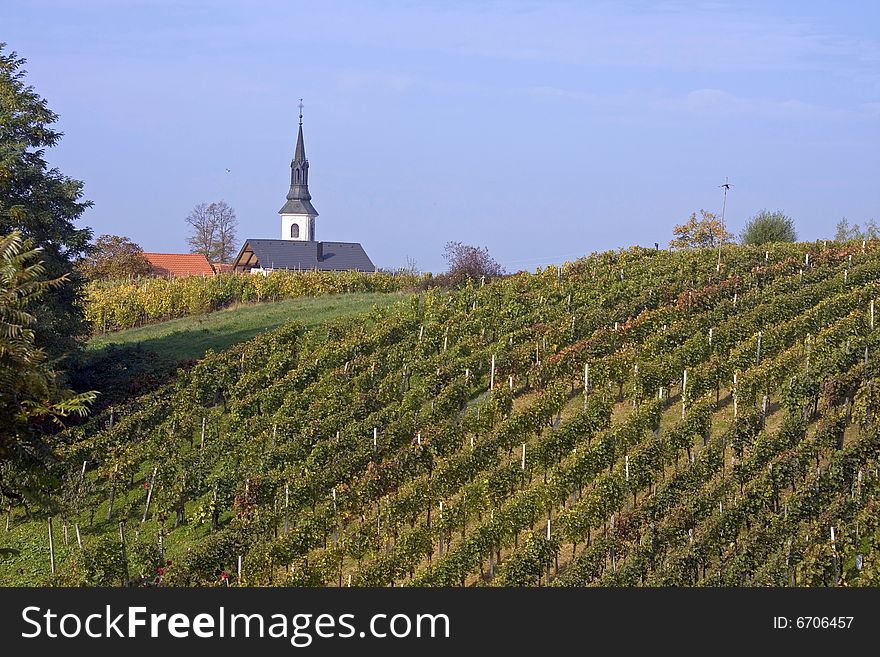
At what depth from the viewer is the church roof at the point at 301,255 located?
259ft

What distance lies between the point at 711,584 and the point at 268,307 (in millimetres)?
32441

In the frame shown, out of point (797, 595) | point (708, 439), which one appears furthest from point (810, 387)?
point (797, 595)

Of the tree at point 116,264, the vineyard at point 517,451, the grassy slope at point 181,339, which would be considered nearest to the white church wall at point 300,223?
the tree at point 116,264

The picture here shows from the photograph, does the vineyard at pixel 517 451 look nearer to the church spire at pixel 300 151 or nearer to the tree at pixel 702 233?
the tree at pixel 702 233

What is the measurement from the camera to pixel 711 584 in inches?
707

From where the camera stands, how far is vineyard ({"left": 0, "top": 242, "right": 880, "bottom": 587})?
19453 mm

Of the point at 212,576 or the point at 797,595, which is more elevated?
A: the point at 797,595

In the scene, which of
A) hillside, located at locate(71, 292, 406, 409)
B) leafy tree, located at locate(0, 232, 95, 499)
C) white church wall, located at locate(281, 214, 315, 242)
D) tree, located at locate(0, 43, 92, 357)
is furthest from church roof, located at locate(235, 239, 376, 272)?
leafy tree, located at locate(0, 232, 95, 499)

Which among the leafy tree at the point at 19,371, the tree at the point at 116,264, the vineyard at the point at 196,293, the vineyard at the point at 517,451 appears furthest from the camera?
the tree at the point at 116,264

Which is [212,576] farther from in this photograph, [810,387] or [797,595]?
[810,387]

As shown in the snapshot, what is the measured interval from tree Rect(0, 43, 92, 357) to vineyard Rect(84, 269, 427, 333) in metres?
16.0

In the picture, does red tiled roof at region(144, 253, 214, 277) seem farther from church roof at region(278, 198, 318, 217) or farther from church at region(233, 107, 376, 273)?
church roof at region(278, 198, 318, 217)

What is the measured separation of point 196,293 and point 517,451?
29710 mm

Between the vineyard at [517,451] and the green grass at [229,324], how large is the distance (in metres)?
3.10
